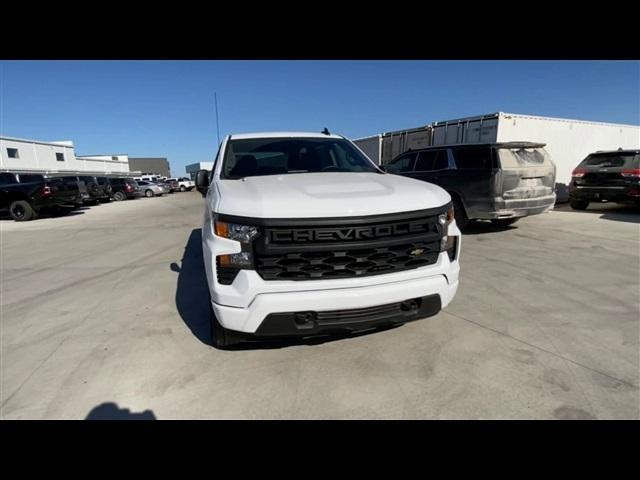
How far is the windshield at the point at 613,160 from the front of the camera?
326 inches

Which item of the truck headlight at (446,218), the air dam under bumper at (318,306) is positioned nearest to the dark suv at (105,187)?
the air dam under bumper at (318,306)

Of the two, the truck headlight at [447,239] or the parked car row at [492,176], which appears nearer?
the truck headlight at [447,239]

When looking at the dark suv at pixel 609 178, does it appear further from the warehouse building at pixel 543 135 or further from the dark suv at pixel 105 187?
the dark suv at pixel 105 187

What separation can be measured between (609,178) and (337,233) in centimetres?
1065

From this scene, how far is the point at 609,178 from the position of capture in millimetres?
8656

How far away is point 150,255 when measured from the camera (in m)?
5.89

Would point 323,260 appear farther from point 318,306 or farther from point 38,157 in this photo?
point 38,157

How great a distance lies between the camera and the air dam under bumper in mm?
1864

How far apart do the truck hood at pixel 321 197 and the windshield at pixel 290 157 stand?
51 cm

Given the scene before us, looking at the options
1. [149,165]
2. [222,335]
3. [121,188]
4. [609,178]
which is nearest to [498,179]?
[609,178]

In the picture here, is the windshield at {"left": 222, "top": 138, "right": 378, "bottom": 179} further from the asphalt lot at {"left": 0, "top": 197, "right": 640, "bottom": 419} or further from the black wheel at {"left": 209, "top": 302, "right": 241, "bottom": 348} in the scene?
the asphalt lot at {"left": 0, "top": 197, "right": 640, "bottom": 419}
